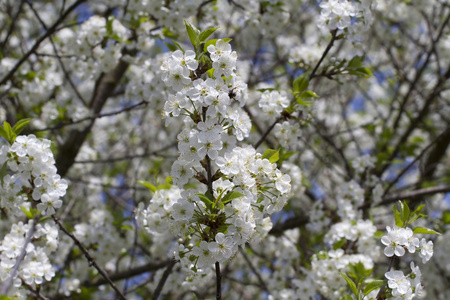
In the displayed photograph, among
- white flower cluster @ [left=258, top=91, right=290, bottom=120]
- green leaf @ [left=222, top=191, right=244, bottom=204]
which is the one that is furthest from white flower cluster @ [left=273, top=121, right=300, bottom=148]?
green leaf @ [left=222, top=191, right=244, bottom=204]

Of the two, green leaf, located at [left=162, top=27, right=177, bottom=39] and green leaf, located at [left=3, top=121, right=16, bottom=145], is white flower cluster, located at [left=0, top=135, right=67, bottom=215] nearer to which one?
green leaf, located at [left=3, top=121, right=16, bottom=145]

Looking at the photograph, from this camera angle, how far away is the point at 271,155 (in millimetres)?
2520

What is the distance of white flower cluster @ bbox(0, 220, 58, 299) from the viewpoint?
291cm

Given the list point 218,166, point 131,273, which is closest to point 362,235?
point 218,166

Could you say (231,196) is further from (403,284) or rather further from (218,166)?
(403,284)

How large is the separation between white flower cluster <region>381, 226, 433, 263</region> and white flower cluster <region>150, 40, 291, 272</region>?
2.35 ft

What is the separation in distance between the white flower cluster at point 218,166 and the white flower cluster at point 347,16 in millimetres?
1290

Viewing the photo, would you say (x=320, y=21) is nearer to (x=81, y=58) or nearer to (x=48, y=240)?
(x=81, y=58)

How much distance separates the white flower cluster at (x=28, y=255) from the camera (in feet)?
9.56

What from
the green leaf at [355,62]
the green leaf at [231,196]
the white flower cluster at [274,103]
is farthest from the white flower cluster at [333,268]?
the green leaf at [231,196]

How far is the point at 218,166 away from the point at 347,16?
69.9 inches

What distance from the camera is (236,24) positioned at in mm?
7156

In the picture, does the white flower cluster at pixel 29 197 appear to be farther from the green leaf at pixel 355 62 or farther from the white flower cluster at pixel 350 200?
the white flower cluster at pixel 350 200

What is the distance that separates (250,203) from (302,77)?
126cm
